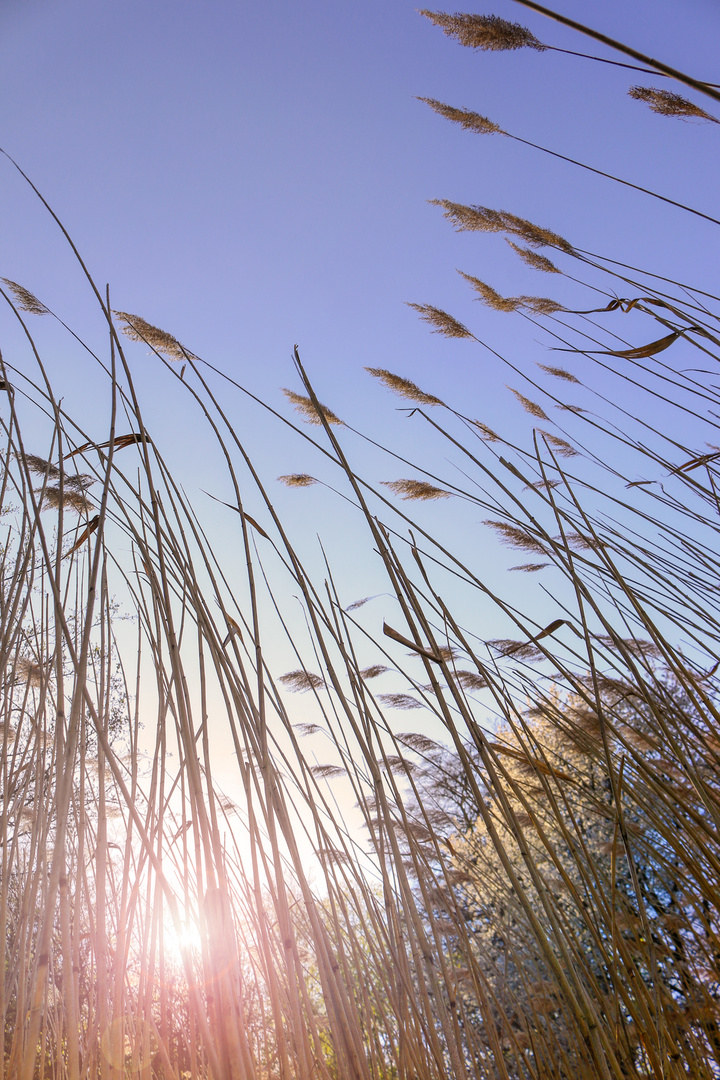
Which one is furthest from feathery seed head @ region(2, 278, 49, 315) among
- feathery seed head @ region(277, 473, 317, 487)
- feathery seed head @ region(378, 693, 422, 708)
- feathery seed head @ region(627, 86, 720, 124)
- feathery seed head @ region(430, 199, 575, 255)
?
feathery seed head @ region(378, 693, 422, 708)

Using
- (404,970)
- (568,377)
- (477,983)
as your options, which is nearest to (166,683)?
(404,970)

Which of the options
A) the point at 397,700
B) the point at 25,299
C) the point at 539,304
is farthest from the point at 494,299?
the point at 397,700

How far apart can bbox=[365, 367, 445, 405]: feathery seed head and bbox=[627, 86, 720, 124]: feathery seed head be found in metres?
0.68

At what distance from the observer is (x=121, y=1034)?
65 centimetres

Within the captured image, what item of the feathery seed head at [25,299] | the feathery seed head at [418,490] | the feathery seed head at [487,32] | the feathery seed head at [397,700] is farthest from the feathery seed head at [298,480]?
the feathery seed head at [397,700]

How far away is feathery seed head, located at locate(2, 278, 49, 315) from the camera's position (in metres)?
1.13

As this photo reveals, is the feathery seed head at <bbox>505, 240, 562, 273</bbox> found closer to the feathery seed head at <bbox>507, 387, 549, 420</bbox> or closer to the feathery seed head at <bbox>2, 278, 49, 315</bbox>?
the feathery seed head at <bbox>507, 387, 549, 420</bbox>

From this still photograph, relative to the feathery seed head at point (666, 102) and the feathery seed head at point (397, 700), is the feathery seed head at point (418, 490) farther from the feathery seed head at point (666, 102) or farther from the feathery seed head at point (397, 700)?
the feathery seed head at point (397, 700)

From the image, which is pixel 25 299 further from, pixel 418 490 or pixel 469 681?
pixel 469 681

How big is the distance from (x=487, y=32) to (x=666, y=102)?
1.18ft

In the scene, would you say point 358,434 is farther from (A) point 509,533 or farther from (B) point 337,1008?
(B) point 337,1008

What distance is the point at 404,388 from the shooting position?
1454mm

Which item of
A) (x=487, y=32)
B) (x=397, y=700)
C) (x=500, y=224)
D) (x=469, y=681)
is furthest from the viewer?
(x=397, y=700)

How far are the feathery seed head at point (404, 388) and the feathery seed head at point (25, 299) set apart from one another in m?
0.73
